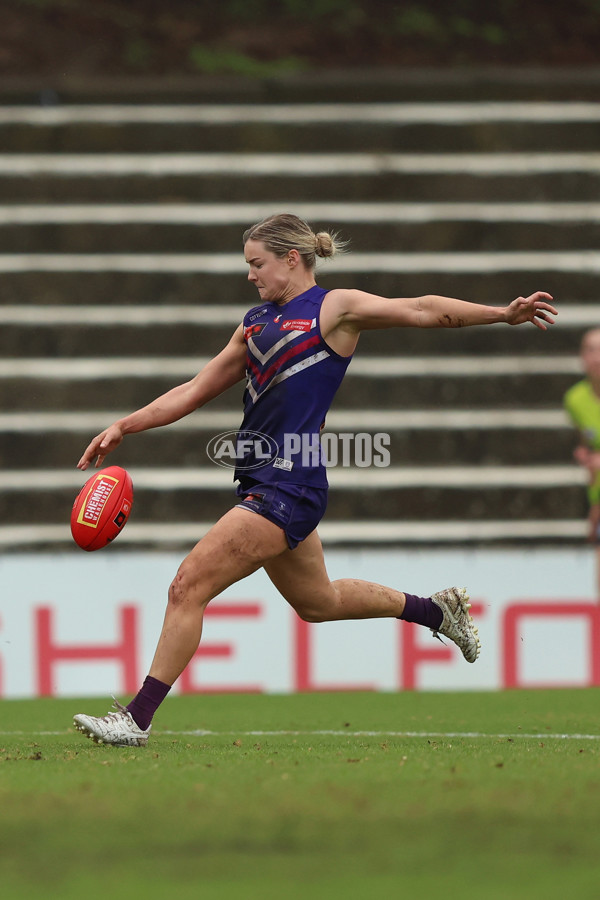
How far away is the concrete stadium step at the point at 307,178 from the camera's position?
1234 centimetres

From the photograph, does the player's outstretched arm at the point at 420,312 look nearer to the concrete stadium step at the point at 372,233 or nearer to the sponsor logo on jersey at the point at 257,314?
the sponsor logo on jersey at the point at 257,314

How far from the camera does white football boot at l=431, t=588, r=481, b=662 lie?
6.00 meters

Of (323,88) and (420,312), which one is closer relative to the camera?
(420,312)

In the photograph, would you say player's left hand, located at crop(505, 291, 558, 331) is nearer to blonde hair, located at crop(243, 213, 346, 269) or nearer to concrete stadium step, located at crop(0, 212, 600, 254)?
blonde hair, located at crop(243, 213, 346, 269)

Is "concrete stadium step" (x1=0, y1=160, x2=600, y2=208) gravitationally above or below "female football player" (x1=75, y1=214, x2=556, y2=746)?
above

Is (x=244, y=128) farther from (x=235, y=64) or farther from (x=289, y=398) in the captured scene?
(x=289, y=398)

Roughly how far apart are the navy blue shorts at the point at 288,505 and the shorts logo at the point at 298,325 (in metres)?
0.58

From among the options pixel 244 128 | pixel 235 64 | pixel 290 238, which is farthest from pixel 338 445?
pixel 290 238

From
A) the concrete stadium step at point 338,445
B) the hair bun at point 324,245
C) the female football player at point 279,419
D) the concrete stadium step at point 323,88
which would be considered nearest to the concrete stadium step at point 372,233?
the concrete stadium step at point 323,88

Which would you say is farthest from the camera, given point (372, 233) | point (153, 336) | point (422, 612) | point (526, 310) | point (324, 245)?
point (372, 233)

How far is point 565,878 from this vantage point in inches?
130

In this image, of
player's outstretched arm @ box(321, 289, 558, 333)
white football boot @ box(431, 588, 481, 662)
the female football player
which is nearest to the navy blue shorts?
the female football player

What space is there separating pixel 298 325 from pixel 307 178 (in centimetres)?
717

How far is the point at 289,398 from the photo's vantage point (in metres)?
5.41
